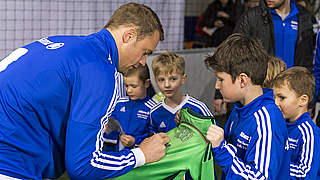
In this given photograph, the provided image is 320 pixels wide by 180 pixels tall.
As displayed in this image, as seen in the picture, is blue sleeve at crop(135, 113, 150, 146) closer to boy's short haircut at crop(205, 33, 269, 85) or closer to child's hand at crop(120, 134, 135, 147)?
child's hand at crop(120, 134, 135, 147)

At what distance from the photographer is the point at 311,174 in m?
2.34

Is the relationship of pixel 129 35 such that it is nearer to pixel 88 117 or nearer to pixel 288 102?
pixel 88 117

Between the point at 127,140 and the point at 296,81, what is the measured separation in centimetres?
138

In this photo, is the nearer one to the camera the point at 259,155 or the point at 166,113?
the point at 259,155

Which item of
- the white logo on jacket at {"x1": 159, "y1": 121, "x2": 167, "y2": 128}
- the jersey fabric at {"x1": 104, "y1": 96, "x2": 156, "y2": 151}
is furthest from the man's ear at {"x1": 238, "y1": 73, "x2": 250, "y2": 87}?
the jersey fabric at {"x1": 104, "y1": 96, "x2": 156, "y2": 151}

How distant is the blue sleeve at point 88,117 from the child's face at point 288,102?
1429mm

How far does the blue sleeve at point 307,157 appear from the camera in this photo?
2342mm

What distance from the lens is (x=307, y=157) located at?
7.83 ft

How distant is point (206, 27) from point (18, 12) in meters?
3.70

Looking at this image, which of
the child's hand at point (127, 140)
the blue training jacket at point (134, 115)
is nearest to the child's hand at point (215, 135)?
the child's hand at point (127, 140)

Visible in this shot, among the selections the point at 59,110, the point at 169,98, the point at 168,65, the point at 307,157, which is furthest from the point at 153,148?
the point at 168,65

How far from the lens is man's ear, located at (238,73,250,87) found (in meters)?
2.10

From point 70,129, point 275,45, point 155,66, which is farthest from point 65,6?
point 70,129

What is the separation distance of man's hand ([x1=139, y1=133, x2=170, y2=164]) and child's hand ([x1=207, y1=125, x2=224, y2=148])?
0.78ft
